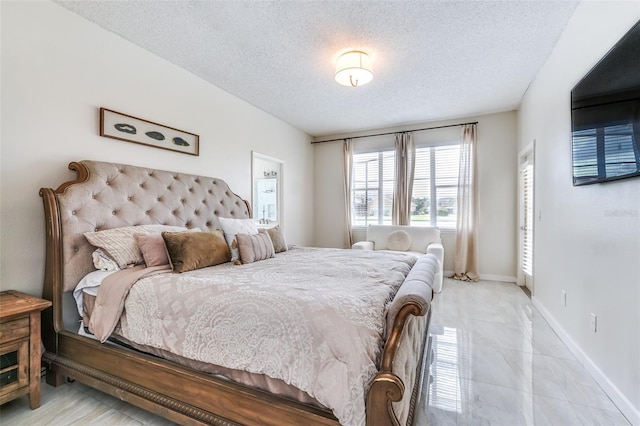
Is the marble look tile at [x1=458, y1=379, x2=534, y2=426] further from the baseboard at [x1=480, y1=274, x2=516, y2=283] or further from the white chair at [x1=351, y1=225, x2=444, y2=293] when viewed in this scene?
the baseboard at [x1=480, y1=274, x2=516, y2=283]

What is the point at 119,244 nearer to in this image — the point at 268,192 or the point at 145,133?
the point at 145,133

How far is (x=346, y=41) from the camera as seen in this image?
261 cm

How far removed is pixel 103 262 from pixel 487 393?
2.68 meters

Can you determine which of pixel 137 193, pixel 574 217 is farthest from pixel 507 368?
pixel 137 193

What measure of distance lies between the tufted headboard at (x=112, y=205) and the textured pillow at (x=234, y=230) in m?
0.46

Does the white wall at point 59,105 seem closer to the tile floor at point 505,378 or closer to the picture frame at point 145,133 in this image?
the picture frame at point 145,133

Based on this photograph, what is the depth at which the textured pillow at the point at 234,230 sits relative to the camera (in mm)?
2430

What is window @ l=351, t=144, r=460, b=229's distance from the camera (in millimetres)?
4969

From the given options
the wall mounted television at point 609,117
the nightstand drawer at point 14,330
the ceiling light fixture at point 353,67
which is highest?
the ceiling light fixture at point 353,67

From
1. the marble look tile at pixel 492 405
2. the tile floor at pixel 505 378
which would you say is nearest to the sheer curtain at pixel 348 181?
the tile floor at pixel 505 378

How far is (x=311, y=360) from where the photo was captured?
46.3 inches

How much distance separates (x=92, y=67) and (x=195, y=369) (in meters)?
2.50

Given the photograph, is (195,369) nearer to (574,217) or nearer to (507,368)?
(507,368)

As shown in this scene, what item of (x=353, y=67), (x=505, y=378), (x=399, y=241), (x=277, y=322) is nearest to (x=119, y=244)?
(x=277, y=322)
